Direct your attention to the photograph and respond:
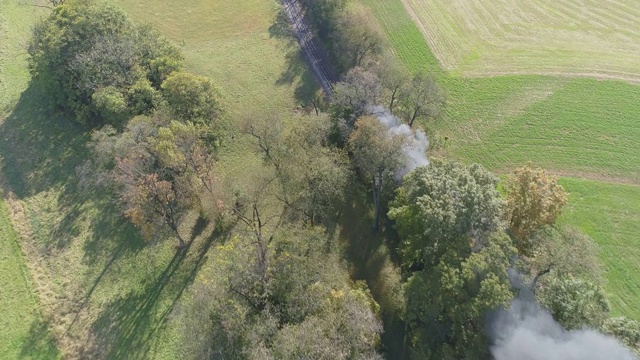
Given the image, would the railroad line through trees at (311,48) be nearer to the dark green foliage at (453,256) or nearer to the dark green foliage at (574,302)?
the dark green foliage at (453,256)

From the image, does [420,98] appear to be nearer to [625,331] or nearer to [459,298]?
[459,298]

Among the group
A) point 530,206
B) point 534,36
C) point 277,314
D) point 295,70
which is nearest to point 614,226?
point 530,206

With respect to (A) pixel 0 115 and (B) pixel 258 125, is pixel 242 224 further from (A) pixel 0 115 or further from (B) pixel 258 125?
(A) pixel 0 115

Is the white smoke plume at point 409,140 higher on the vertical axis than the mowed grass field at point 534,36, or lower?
higher

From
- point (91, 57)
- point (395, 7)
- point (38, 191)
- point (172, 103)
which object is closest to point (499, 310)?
point (172, 103)

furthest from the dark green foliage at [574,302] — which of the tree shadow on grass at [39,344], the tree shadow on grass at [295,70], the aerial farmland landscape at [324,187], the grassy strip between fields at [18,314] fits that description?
the tree shadow on grass at [295,70]
